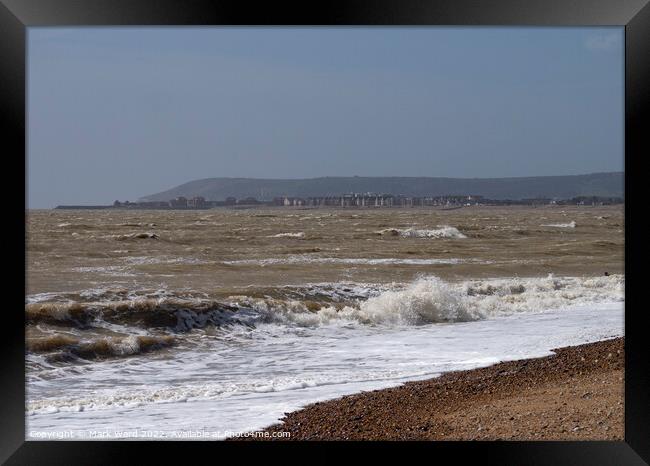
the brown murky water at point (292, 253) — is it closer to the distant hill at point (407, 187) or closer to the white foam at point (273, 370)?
the white foam at point (273, 370)

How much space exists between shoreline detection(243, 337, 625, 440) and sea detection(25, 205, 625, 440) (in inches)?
8.9

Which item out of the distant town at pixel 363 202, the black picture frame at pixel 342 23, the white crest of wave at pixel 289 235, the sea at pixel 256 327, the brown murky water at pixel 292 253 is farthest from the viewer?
the distant town at pixel 363 202

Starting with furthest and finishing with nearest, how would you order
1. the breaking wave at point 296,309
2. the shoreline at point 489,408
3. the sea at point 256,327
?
the breaking wave at point 296,309, the sea at point 256,327, the shoreline at point 489,408

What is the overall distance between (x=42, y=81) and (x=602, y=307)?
196 ft

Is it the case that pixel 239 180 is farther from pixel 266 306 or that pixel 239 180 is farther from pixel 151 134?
pixel 266 306

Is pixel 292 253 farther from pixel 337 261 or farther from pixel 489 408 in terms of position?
pixel 489 408

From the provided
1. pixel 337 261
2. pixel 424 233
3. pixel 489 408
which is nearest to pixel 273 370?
pixel 489 408

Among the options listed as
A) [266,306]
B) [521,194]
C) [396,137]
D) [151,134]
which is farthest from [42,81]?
[266,306]

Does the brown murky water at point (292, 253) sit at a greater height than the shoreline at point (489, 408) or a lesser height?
greater

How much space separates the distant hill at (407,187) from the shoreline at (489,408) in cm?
3138

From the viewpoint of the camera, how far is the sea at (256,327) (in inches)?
162

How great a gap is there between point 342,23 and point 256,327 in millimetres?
5226

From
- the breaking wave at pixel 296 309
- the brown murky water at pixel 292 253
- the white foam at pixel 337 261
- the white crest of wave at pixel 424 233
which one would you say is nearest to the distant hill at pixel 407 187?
the brown murky water at pixel 292 253

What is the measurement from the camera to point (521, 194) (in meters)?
37.9
